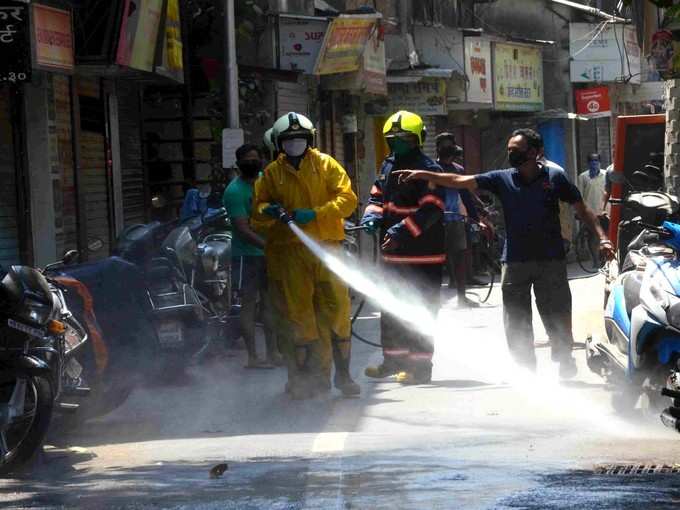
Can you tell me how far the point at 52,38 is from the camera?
52.1 feet

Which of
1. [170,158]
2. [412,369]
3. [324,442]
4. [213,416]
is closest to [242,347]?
[412,369]

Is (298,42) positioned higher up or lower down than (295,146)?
higher up

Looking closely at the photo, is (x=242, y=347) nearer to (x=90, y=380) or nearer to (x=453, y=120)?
(x=90, y=380)

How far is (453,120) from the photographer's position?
108 feet

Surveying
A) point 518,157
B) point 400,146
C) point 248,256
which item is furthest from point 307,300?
point 248,256

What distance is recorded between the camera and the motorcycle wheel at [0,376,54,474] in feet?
26.2

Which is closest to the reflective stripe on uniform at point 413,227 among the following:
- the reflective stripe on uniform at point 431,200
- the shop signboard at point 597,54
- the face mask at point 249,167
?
the reflective stripe on uniform at point 431,200

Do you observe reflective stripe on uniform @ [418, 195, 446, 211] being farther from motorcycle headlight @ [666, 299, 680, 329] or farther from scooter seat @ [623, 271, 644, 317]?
motorcycle headlight @ [666, 299, 680, 329]

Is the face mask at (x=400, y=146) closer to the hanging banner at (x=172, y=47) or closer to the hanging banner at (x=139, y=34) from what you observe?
the hanging banner at (x=139, y=34)

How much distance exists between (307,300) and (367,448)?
2.45 meters

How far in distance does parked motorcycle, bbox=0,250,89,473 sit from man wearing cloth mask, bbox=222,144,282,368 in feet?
13.8

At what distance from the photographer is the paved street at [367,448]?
6.86 meters

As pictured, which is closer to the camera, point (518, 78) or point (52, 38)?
point (52, 38)

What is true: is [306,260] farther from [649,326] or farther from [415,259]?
[649,326]
